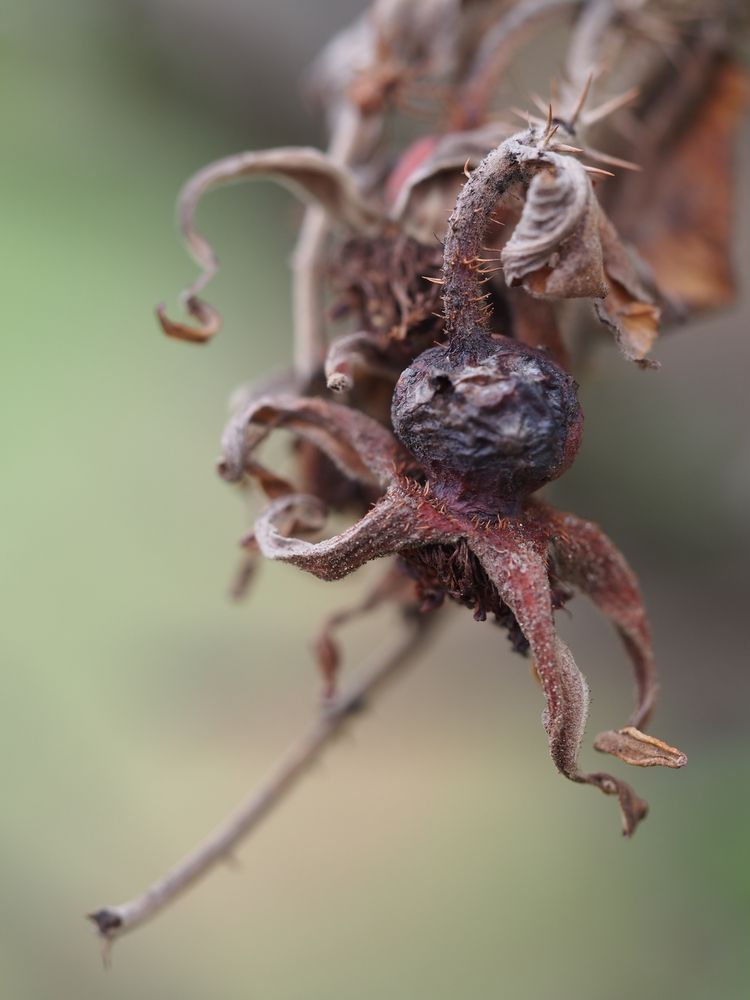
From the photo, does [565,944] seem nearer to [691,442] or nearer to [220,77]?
[691,442]

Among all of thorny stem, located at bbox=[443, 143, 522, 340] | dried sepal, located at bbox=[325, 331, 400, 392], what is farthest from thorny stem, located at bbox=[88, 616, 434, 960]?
thorny stem, located at bbox=[443, 143, 522, 340]

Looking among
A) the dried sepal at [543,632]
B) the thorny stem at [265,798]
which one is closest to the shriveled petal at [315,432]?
the dried sepal at [543,632]

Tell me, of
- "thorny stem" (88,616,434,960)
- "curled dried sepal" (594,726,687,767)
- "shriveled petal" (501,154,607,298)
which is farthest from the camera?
"thorny stem" (88,616,434,960)

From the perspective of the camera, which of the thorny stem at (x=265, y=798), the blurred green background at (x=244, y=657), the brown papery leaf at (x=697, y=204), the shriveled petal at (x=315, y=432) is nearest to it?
the shriveled petal at (x=315, y=432)

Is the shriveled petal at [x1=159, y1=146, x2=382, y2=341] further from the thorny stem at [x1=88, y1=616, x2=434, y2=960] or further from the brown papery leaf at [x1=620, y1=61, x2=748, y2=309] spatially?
the thorny stem at [x1=88, y1=616, x2=434, y2=960]

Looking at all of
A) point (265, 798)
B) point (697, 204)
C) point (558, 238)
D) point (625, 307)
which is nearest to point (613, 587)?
point (625, 307)

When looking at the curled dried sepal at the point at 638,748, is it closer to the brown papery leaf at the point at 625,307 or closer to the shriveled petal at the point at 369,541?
the shriveled petal at the point at 369,541

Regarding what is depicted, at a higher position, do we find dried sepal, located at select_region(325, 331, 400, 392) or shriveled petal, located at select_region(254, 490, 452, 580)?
dried sepal, located at select_region(325, 331, 400, 392)
